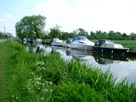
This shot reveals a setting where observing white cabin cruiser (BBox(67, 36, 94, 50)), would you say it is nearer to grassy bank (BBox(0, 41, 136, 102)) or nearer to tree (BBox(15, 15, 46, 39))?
grassy bank (BBox(0, 41, 136, 102))

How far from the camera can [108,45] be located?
163 feet

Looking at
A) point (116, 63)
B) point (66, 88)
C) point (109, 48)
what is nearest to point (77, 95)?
point (66, 88)

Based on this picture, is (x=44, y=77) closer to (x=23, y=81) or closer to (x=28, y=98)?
(x=23, y=81)

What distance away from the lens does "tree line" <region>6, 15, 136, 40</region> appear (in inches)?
3949

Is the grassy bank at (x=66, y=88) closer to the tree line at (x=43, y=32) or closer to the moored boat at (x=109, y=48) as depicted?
the moored boat at (x=109, y=48)

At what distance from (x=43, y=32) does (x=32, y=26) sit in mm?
6671

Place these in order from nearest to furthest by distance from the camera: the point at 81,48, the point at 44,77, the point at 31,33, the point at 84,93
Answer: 1. the point at 84,93
2. the point at 44,77
3. the point at 81,48
4. the point at 31,33

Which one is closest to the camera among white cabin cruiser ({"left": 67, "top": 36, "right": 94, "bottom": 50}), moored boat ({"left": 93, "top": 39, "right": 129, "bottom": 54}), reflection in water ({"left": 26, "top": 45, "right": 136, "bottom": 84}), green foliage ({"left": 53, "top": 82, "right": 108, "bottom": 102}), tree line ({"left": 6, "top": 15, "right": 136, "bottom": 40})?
green foliage ({"left": 53, "top": 82, "right": 108, "bottom": 102})

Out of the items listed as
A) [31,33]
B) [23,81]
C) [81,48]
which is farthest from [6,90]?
[31,33]

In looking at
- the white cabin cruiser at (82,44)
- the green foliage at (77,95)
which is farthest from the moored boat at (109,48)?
the green foliage at (77,95)

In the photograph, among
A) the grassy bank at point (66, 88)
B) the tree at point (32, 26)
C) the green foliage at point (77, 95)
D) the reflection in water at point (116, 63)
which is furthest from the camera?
the tree at point (32, 26)

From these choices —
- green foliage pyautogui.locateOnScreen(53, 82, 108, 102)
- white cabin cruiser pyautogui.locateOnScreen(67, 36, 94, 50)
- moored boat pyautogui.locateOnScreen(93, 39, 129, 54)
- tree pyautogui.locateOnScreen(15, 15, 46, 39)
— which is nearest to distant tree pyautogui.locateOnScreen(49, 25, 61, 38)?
tree pyautogui.locateOnScreen(15, 15, 46, 39)

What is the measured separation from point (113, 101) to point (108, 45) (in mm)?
42598

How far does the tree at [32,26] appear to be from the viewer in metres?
126
